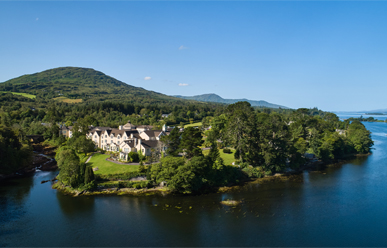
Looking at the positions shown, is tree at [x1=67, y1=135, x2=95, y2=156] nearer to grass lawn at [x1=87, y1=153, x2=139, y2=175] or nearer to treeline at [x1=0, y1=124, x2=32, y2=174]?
grass lawn at [x1=87, y1=153, x2=139, y2=175]

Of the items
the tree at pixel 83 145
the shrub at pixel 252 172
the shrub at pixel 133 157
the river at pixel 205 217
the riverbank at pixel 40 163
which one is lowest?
the river at pixel 205 217

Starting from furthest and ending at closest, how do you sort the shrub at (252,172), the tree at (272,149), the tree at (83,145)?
the tree at (83,145), the tree at (272,149), the shrub at (252,172)

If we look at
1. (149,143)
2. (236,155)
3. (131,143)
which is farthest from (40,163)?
(236,155)

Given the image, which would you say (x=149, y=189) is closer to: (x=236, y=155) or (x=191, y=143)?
(x=191, y=143)

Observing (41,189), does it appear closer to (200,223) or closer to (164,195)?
(164,195)

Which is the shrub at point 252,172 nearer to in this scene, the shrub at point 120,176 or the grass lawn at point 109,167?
the shrub at point 120,176

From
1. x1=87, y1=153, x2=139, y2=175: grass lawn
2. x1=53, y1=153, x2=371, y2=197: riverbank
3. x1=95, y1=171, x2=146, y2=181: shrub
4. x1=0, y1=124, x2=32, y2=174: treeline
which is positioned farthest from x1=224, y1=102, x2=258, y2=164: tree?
x1=0, y1=124, x2=32, y2=174: treeline

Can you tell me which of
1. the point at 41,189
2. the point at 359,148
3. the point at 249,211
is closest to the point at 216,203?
the point at 249,211

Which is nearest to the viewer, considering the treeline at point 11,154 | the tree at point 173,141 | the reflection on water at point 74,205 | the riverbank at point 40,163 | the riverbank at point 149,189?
the reflection on water at point 74,205

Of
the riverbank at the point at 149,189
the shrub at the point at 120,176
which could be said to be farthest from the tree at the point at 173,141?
the riverbank at the point at 149,189
